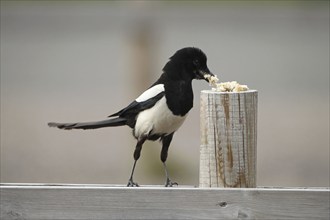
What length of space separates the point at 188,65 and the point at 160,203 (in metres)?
1.74

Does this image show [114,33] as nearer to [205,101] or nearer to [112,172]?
[112,172]

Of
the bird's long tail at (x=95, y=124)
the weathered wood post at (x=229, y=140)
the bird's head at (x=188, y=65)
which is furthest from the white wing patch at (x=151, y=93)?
the weathered wood post at (x=229, y=140)

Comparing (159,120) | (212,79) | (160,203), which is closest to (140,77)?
(159,120)

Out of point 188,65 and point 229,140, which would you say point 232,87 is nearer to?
point 229,140

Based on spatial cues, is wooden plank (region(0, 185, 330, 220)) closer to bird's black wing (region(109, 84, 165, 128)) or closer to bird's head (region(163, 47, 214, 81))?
bird's black wing (region(109, 84, 165, 128))

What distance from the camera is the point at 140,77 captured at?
7922 millimetres

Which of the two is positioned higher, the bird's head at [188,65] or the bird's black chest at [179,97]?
the bird's head at [188,65]

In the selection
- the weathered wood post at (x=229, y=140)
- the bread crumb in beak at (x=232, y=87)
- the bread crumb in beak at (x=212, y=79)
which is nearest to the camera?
the weathered wood post at (x=229, y=140)

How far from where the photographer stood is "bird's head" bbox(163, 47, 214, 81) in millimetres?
5020

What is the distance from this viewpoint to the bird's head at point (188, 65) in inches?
198

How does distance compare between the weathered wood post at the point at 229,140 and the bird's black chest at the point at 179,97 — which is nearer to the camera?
the weathered wood post at the point at 229,140

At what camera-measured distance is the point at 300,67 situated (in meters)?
14.0

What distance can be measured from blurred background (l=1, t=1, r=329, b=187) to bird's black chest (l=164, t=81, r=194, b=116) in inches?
112

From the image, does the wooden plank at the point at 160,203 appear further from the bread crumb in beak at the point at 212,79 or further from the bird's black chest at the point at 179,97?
the bird's black chest at the point at 179,97
